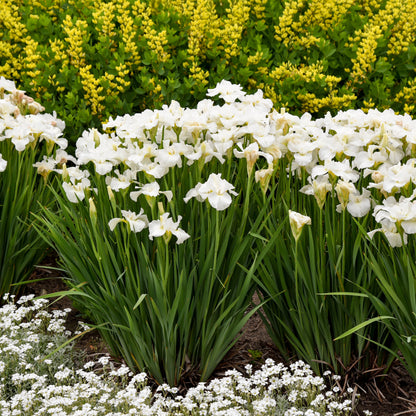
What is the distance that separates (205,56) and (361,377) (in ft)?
8.51

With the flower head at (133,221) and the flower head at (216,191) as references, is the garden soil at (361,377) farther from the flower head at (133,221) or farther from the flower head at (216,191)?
the flower head at (216,191)

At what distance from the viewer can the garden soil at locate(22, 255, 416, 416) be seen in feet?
9.18

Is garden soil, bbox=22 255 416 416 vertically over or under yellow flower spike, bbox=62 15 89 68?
under

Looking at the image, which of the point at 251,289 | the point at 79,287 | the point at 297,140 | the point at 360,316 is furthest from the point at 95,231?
the point at 360,316

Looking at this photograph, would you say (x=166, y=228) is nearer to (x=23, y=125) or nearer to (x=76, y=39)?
(x=23, y=125)

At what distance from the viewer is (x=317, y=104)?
425 cm

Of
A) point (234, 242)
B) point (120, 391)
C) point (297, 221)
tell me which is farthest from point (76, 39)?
point (120, 391)

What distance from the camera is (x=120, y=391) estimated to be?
255 cm

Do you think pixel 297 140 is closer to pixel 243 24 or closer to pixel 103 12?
pixel 243 24

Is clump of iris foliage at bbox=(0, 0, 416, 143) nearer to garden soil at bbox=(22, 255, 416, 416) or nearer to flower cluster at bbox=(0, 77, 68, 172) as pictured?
flower cluster at bbox=(0, 77, 68, 172)

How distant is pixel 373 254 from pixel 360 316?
0.27 metres

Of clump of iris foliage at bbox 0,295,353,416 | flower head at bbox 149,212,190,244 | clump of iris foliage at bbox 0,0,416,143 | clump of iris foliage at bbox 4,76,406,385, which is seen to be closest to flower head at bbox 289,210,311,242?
clump of iris foliage at bbox 4,76,406,385

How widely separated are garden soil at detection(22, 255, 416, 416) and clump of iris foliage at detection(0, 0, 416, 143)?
58.1 inches

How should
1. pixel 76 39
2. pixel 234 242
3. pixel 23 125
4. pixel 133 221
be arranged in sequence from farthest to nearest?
pixel 76 39
pixel 23 125
pixel 234 242
pixel 133 221
